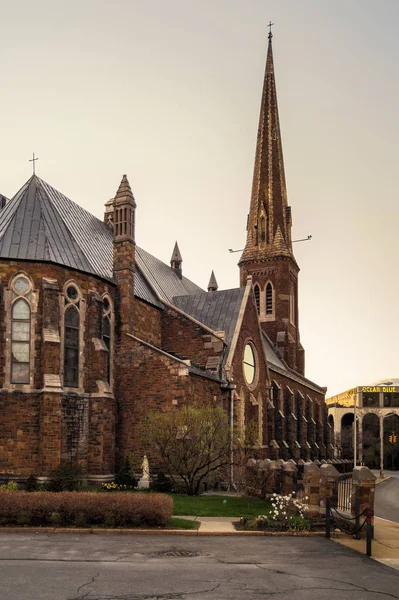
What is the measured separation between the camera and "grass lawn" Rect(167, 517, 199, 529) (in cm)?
1755

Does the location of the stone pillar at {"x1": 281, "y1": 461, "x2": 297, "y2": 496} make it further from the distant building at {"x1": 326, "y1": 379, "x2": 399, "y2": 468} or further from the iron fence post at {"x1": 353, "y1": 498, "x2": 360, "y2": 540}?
the distant building at {"x1": 326, "y1": 379, "x2": 399, "y2": 468}

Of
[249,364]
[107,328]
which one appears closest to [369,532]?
[107,328]

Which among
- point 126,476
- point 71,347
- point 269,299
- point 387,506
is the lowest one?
point 387,506

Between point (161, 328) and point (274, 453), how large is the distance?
13335 mm

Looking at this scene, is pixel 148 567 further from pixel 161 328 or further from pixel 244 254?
pixel 244 254

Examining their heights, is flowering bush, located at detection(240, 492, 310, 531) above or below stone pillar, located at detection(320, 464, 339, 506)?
below

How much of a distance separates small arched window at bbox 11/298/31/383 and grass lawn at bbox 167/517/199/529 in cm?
1035

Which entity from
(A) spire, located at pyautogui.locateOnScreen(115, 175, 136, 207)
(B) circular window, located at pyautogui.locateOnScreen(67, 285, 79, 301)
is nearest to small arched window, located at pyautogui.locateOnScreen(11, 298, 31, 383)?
(B) circular window, located at pyautogui.locateOnScreen(67, 285, 79, 301)

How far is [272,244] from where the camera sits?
60531 mm

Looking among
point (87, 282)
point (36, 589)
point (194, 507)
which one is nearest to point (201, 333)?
point (87, 282)

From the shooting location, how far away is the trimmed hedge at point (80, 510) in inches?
663

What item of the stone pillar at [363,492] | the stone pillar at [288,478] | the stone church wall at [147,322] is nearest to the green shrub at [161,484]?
the stone pillar at [288,478]

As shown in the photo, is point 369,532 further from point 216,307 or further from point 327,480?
point 216,307

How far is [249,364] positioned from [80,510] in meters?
22.3
